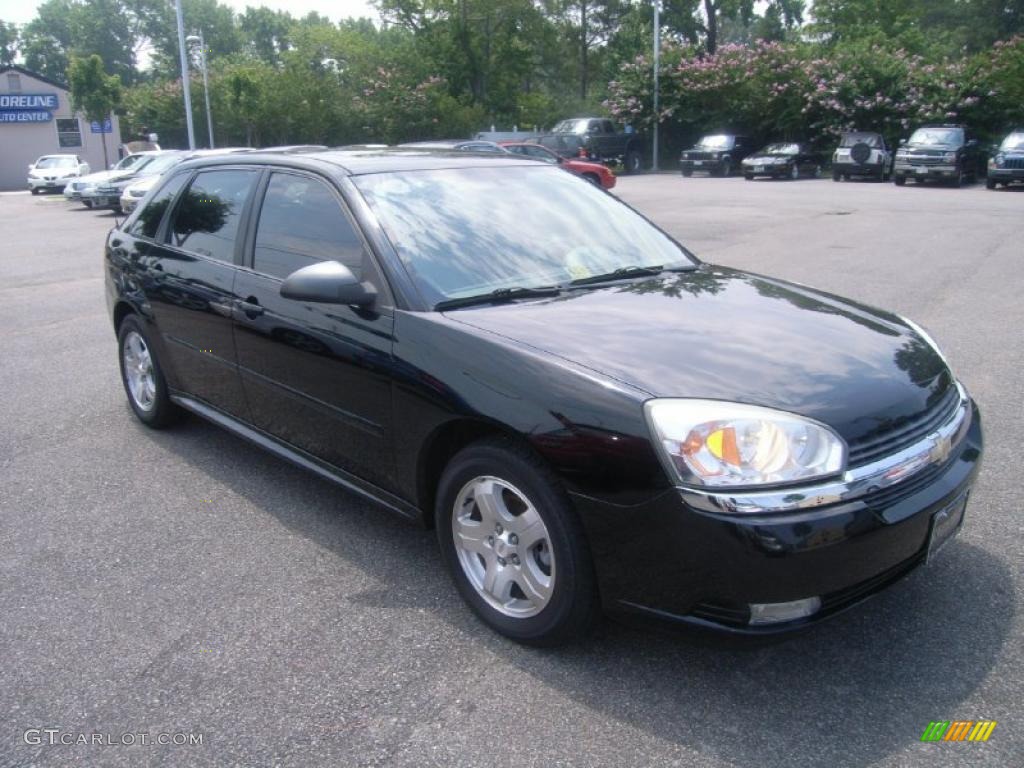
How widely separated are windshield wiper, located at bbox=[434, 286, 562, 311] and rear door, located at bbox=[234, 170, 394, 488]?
0.74 feet

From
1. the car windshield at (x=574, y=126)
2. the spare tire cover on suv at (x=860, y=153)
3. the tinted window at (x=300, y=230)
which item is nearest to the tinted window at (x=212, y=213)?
the tinted window at (x=300, y=230)

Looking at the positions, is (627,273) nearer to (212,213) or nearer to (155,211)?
(212,213)

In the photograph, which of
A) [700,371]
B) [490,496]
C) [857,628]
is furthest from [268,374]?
[857,628]

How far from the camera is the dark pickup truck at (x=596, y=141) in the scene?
3203cm

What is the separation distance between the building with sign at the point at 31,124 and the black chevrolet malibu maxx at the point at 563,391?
143 ft

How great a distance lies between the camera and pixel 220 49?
320ft

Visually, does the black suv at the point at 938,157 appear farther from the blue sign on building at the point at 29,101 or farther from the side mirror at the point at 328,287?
the blue sign on building at the point at 29,101

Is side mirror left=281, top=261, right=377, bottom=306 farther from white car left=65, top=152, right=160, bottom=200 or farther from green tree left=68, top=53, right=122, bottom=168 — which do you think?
green tree left=68, top=53, right=122, bottom=168

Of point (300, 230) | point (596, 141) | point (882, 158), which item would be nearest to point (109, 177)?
point (596, 141)

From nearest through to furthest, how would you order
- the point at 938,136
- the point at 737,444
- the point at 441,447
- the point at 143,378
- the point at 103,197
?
1. the point at 737,444
2. the point at 441,447
3. the point at 143,378
4. the point at 103,197
5. the point at 938,136

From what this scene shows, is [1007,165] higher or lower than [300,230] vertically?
higher

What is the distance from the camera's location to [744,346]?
3.01 m

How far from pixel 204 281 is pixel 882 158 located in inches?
1227

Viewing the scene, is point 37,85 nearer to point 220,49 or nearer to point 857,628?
point 857,628
